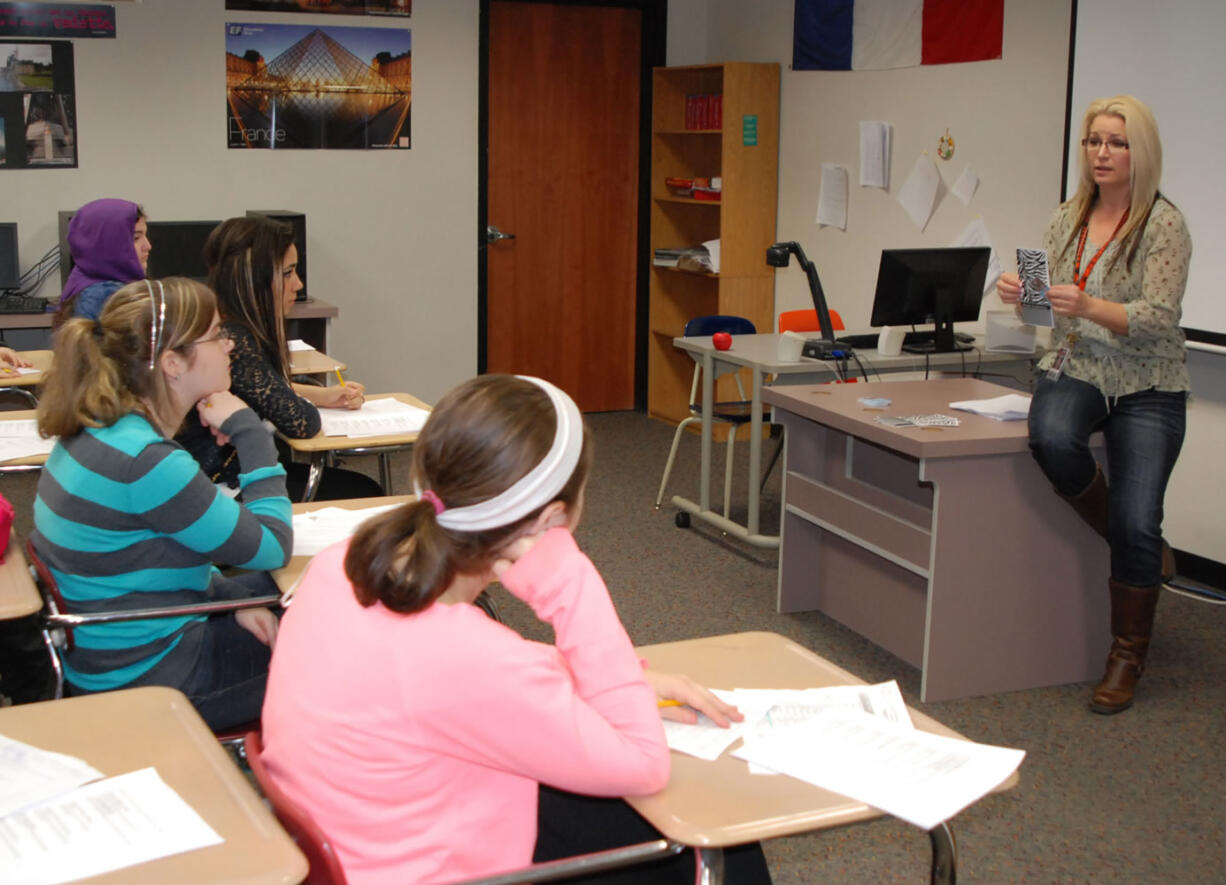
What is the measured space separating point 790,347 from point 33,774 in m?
3.24

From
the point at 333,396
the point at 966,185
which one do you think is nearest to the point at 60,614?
the point at 333,396

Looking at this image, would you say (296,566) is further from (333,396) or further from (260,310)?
(333,396)

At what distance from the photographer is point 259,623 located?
2.14 m

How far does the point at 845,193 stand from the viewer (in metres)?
5.93

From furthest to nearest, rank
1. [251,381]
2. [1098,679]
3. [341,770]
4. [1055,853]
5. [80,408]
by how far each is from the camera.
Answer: [1098,679], [251,381], [1055,853], [80,408], [341,770]

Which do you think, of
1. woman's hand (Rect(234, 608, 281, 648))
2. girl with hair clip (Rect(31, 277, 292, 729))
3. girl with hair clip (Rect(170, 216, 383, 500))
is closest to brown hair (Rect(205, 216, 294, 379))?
girl with hair clip (Rect(170, 216, 383, 500))

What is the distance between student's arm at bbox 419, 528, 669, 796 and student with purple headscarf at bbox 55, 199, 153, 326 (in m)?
2.63

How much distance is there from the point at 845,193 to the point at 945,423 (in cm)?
293

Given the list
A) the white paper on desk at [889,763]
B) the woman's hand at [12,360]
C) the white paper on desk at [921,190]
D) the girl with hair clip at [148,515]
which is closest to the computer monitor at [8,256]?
the woman's hand at [12,360]

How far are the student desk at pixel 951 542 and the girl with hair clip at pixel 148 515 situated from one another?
1.70 metres

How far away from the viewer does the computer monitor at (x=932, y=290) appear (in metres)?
4.33

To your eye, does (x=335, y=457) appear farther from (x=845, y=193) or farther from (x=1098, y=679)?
(x=845, y=193)

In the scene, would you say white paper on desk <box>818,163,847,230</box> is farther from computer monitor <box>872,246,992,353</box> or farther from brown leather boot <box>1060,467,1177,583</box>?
brown leather boot <box>1060,467,1177,583</box>

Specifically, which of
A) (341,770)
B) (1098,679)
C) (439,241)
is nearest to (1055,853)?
(1098,679)
